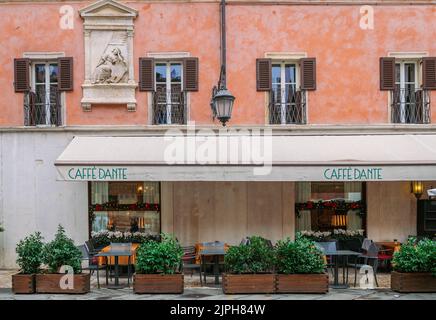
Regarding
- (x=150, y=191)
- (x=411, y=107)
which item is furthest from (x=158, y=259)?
(x=411, y=107)

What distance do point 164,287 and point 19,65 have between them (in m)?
7.18

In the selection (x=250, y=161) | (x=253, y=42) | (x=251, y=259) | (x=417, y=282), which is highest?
(x=253, y=42)

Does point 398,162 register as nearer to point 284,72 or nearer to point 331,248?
point 331,248

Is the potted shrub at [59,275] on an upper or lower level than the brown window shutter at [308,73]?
lower

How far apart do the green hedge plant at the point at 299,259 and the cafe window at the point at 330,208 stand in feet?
12.2

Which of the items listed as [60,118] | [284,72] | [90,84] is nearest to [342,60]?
[284,72]

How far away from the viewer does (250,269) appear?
33.2ft

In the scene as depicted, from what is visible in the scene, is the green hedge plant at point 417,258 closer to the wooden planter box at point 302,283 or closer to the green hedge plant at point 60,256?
the wooden planter box at point 302,283

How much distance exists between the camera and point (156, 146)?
41.8ft

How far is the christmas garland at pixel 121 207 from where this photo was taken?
13.9 meters

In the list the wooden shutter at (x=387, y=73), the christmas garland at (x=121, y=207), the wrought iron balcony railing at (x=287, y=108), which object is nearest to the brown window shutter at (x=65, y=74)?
the christmas garland at (x=121, y=207)

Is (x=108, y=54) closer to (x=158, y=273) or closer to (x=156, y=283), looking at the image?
(x=158, y=273)

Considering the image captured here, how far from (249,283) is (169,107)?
18.0 ft

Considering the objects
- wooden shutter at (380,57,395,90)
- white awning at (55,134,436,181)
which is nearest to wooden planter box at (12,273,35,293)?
white awning at (55,134,436,181)
